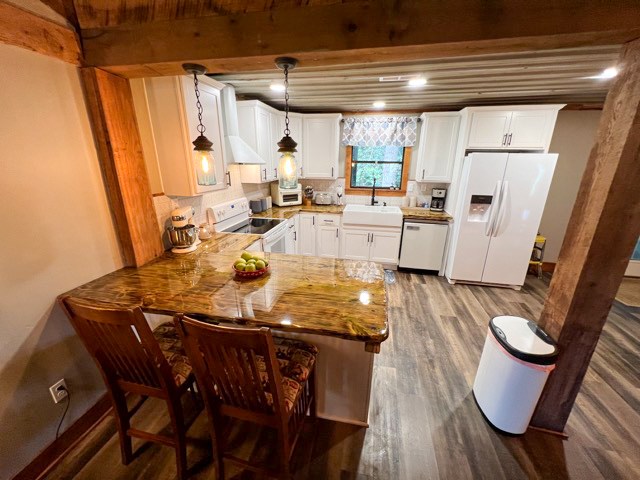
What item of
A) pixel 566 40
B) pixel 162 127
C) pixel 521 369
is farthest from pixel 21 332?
pixel 566 40

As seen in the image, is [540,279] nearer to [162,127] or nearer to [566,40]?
[566,40]

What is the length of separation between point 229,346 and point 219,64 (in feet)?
4.48

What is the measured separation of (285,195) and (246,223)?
0.91m

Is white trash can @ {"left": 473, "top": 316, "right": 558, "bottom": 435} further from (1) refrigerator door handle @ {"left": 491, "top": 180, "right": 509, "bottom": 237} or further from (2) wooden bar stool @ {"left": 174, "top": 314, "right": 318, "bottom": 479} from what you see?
(1) refrigerator door handle @ {"left": 491, "top": 180, "right": 509, "bottom": 237}

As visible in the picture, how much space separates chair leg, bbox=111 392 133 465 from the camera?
1237 mm

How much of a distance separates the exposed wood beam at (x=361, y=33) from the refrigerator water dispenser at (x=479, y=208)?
2140mm

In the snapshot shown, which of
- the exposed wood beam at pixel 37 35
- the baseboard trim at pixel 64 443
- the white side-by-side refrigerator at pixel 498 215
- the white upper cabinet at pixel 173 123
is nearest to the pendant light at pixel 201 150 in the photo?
the white upper cabinet at pixel 173 123

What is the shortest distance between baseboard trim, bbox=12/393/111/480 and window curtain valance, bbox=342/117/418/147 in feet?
12.7

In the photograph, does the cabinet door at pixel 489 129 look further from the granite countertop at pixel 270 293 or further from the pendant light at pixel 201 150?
the pendant light at pixel 201 150

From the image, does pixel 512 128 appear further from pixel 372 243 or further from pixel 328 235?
pixel 328 235

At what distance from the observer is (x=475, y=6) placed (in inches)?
38.7

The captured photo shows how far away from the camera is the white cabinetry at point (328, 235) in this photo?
3.70 metres

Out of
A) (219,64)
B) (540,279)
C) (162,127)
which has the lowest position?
(540,279)

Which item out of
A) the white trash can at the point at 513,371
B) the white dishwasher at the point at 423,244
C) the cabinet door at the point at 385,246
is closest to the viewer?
the white trash can at the point at 513,371
